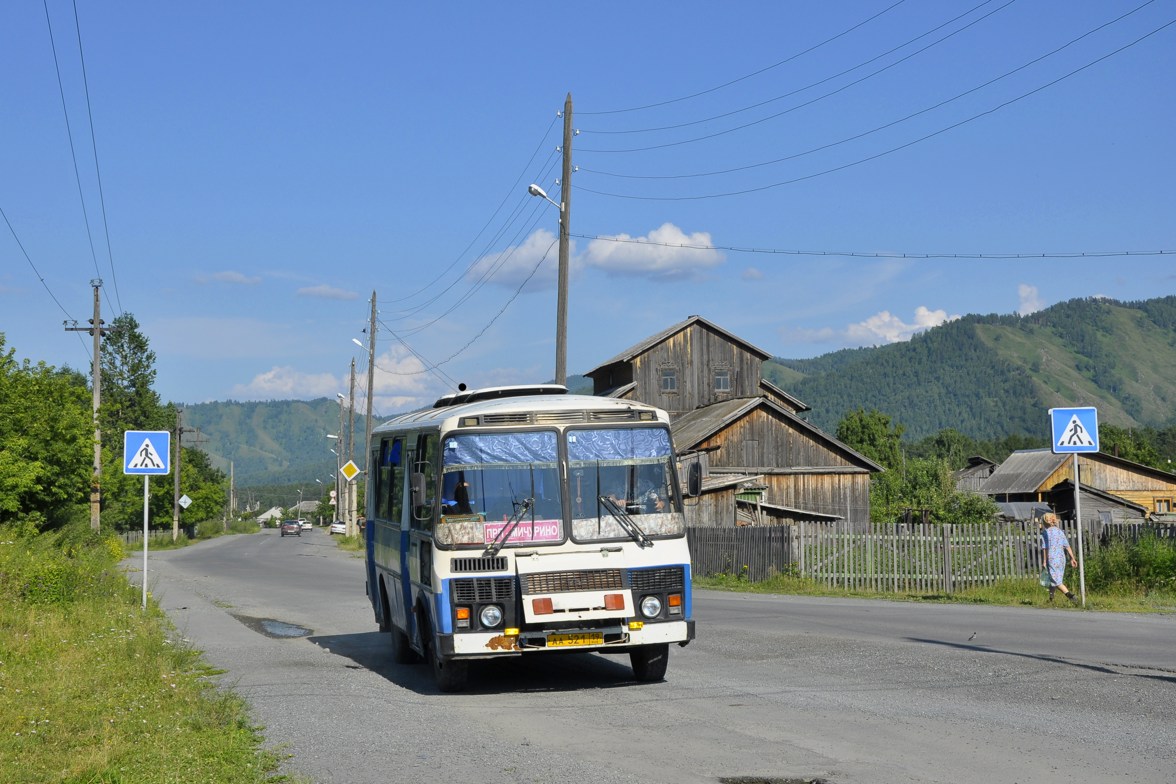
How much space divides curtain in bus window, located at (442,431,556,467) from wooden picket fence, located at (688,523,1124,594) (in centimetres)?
1626

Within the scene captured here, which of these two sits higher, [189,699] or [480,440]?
[480,440]

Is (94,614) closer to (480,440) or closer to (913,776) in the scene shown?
(480,440)

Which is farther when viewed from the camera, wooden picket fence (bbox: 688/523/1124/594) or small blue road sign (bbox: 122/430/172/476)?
wooden picket fence (bbox: 688/523/1124/594)

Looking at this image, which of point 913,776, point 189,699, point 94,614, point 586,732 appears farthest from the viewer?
point 94,614

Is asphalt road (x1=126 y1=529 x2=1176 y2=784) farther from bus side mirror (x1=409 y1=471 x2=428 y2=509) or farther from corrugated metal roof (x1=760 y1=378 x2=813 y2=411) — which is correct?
corrugated metal roof (x1=760 y1=378 x2=813 y2=411)

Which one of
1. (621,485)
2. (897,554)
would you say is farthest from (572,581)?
(897,554)

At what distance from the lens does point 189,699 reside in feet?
35.4

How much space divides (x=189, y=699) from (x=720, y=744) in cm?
490

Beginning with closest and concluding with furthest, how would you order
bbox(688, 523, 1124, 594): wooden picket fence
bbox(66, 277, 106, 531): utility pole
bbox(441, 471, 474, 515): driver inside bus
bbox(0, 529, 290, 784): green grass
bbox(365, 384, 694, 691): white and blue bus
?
1. bbox(0, 529, 290, 784): green grass
2. bbox(365, 384, 694, 691): white and blue bus
3. bbox(441, 471, 474, 515): driver inside bus
4. bbox(688, 523, 1124, 594): wooden picket fence
5. bbox(66, 277, 106, 531): utility pole

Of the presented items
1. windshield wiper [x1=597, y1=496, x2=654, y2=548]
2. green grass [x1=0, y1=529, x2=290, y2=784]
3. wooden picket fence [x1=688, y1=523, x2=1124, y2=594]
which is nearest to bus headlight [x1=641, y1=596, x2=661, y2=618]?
windshield wiper [x1=597, y1=496, x2=654, y2=548]

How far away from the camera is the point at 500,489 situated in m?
11.6

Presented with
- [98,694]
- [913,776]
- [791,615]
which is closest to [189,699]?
[98,694]

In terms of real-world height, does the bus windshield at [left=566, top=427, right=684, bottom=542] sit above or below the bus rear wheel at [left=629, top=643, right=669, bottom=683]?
above

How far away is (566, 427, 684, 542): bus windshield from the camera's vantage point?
1159 cm
